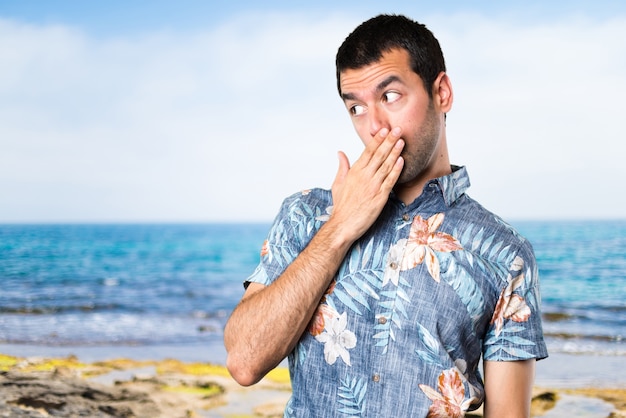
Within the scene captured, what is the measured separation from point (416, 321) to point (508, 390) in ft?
1.03

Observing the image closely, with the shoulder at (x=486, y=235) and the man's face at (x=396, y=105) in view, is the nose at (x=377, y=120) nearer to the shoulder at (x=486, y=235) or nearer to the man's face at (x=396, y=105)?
the man's face at (x=396, y=105)

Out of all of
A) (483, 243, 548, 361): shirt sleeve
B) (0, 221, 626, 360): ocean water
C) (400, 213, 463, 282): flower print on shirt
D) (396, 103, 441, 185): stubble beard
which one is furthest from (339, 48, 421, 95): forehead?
(0, 221, 626, 360): ocean water

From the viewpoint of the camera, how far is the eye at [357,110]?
2.01m

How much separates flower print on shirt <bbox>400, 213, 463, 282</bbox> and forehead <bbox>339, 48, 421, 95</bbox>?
1.31 ft

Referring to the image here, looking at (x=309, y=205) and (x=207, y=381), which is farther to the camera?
(x=207, y=381)

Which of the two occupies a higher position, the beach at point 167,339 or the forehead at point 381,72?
the forehead at point 381,72

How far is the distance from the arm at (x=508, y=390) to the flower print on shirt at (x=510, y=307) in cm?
10

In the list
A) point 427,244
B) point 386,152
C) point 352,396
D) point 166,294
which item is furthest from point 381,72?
point 166,294

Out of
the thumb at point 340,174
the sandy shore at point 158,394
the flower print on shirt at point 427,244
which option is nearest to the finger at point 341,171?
the thumb at point 340,174

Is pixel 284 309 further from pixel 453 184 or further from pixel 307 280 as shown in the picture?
pixel 453 184

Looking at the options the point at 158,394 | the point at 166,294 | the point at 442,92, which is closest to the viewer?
the point at 442,92

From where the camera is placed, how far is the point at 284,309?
5.90 feet

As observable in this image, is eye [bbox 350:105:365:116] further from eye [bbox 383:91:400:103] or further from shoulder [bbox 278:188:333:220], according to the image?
shoulder [bbox 278:188:333:220]

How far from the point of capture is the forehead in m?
1.97
